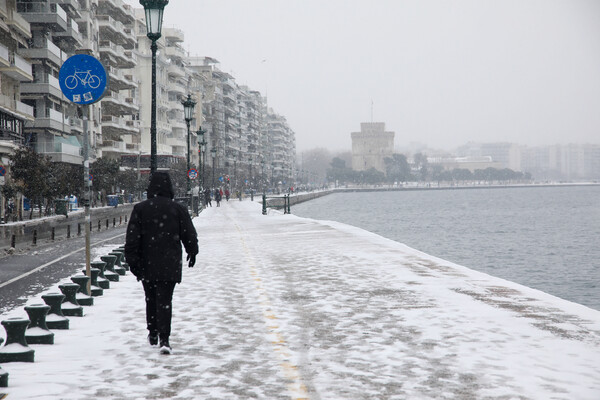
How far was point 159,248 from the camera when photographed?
24.8 ft

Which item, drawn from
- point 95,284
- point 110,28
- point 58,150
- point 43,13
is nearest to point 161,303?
point 95,284

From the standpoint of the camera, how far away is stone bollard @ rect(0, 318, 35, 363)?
22.9 feet

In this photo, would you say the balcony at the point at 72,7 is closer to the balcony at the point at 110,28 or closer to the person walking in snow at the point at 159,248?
the balcony at the point at 110,28

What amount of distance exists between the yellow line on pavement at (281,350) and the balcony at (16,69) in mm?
→ 40926

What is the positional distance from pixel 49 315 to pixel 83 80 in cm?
318

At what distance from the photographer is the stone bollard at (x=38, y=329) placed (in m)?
7.86

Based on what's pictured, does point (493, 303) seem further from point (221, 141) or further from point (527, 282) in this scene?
point (221, 141)

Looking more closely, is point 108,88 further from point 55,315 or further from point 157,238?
point 157,238

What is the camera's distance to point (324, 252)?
1881cm

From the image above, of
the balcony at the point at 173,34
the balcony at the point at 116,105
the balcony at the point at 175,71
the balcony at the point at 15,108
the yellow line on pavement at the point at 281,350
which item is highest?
the balcony at the point at 173,34

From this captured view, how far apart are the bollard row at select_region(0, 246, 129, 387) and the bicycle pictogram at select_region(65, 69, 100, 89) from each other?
2638 mm

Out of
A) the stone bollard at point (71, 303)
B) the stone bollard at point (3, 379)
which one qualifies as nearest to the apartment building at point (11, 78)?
the stone bollard at point (71, 303)

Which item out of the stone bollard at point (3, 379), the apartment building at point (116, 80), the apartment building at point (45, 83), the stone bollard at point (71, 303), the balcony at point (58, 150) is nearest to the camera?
the stone bollard at point (3, 379)

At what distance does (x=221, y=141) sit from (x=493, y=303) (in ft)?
447
